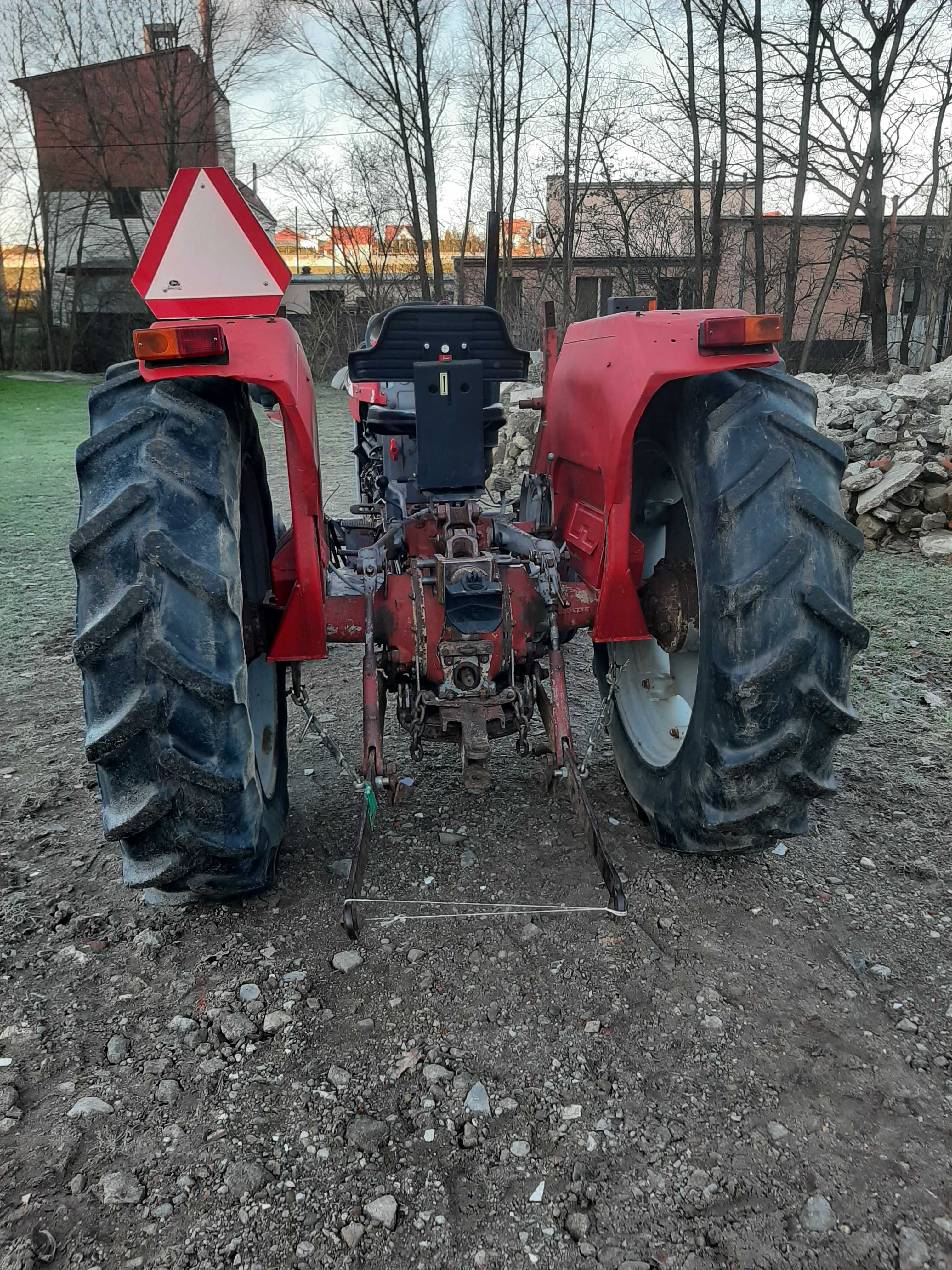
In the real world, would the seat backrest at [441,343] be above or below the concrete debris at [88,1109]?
above

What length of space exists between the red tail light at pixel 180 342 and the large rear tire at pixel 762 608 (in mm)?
1236

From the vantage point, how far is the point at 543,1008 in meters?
2.15

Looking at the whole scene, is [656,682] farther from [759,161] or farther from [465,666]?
[759,161]

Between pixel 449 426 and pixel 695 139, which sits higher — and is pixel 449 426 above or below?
below

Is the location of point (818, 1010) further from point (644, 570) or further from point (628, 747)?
point (644, 570)

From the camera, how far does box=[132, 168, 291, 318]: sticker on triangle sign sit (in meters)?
2.80

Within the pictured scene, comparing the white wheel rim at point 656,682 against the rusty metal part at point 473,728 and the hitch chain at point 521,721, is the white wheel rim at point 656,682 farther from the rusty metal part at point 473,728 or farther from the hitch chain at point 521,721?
the rusty metal part at point 473,728

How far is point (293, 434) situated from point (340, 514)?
5.59 meters

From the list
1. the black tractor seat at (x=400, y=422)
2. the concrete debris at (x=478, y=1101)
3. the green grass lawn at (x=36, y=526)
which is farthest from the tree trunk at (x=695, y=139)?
the concrete debris at (x=478, y=1101)

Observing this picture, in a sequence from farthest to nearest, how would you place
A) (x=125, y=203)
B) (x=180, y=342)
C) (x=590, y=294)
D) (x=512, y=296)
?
1. (x=125, y=203)
2. (x=590, y=294)
3. (x=512, y=296)
4. (x=180, y=342)

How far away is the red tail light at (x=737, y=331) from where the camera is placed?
7.46 ft

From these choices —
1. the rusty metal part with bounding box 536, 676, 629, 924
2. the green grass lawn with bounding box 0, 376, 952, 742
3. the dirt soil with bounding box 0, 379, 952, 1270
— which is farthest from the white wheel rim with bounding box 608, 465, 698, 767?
the green grass lawn with bounding box 0, 376, 952, 742

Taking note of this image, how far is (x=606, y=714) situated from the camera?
2926 millimetres

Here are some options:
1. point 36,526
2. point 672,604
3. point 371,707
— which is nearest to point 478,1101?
point 371,707
